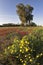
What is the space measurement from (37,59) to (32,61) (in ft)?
0.73

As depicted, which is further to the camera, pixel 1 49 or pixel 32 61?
pixel 1 49

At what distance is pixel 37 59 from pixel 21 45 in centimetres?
65

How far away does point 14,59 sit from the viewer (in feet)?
19.8

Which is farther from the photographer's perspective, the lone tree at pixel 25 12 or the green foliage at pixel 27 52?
the lone tree at pixel 25 12

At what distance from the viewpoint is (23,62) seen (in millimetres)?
5805

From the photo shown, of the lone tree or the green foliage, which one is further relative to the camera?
the lone tree

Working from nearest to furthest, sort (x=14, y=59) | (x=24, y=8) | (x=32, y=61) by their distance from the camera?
1. (x=32, y=61)
2. (x=14, y=59)
3. (x=24, y=8)

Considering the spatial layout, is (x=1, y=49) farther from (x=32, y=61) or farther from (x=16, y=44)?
(x=32, y=61)

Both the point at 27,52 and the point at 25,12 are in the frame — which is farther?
the point at 25,12

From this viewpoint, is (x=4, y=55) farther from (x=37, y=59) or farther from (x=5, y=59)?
(x=37, y=59)

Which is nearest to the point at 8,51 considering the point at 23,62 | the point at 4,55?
the point at 4,55

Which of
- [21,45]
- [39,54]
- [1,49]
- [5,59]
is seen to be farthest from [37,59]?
[1,49]

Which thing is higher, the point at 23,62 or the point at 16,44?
the point at 16,44

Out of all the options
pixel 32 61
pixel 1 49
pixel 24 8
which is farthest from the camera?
pixel 24 8
